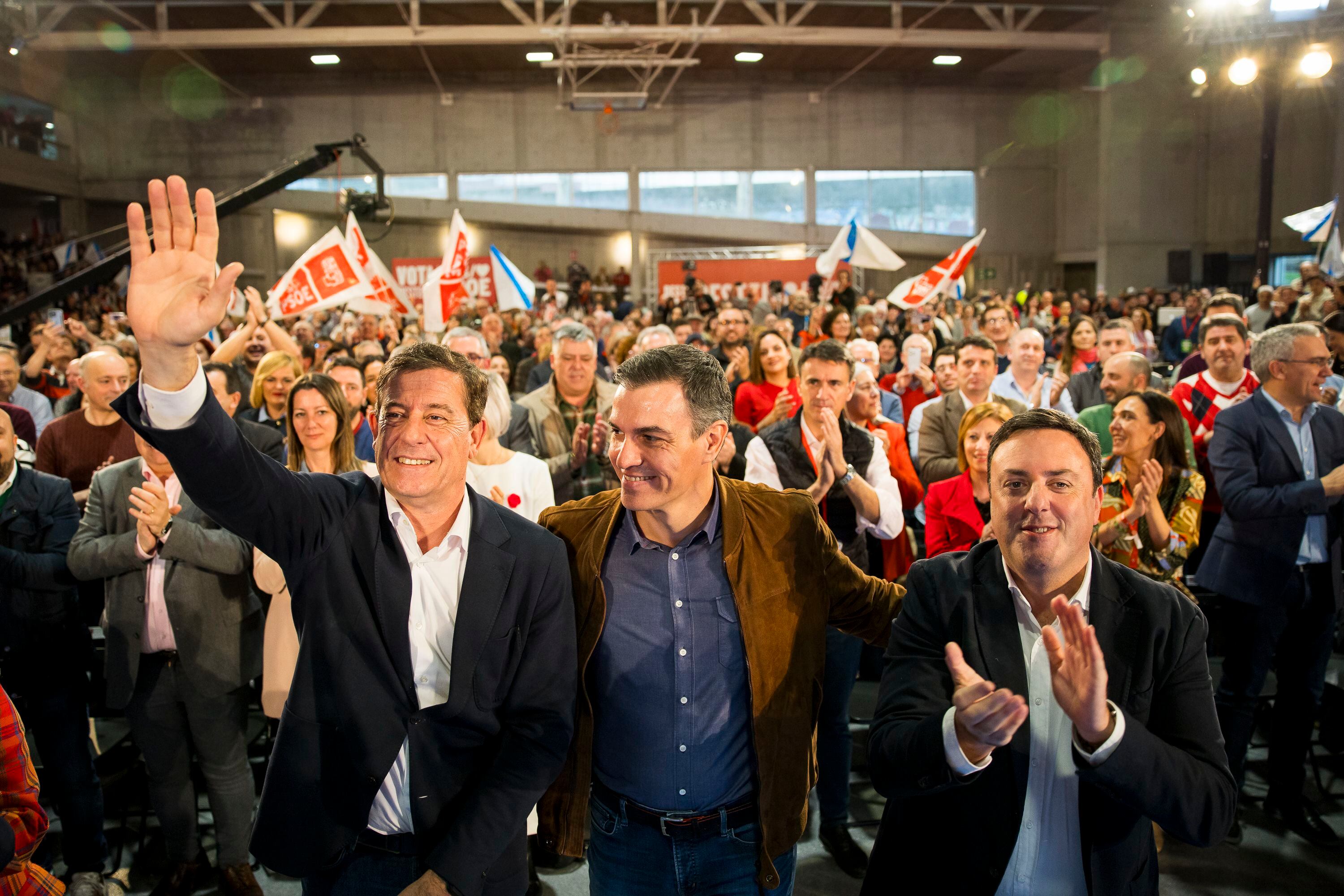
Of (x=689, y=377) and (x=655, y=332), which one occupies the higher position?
(x=655, y=332)

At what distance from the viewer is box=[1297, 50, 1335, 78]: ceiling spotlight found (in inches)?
449

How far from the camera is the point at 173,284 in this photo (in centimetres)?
151

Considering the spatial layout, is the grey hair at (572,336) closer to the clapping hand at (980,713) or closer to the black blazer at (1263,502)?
the black blazer at (1263,502)

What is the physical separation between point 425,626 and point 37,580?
211cm

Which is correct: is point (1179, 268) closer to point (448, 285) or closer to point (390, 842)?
point (448, 285)

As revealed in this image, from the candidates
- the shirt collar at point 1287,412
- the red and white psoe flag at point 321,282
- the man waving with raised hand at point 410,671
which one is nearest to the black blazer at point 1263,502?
the shirt collar at point 1287,412

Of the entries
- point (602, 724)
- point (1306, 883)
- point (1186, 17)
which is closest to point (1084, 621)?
point (602, 724)

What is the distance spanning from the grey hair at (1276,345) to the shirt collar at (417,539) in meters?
3.15

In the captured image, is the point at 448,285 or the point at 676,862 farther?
the point at 448,285

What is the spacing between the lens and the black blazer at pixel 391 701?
1.75 meters

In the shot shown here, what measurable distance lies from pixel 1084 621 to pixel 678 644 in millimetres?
765

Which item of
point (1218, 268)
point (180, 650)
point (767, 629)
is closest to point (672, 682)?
point (767, 629)

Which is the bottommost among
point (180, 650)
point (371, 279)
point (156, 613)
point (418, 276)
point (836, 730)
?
point (836, 730)

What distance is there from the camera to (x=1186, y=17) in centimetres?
1518
